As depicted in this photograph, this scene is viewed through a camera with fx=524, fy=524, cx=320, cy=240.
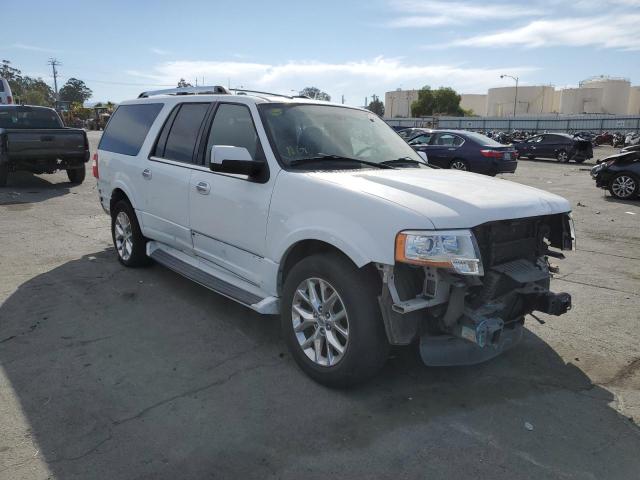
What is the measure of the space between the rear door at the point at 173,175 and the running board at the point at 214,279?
11 centimetres

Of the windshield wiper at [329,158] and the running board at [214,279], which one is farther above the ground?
the windshield wiper at [329,158]

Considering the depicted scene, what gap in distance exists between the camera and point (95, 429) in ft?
9.95

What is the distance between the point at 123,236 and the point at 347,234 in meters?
3.86

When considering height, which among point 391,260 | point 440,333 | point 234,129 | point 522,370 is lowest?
point 522,370

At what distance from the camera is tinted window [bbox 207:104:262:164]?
13.7ft

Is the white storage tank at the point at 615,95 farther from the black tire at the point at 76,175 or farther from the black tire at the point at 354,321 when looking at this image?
the black tire at the point at 354,321

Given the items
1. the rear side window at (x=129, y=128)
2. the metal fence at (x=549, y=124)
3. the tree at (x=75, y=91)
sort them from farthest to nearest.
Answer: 1. the tree at (x=75, y=91)
2. the metal fence at (x=549, y=124)
3. the rear side window at (x=129, y=128)

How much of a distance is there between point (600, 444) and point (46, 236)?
24.7ft

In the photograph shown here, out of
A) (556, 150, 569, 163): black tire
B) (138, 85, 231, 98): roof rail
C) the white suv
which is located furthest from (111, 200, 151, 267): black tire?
(556, 150, 569, 163): black tire

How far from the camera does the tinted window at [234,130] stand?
418 centimetres

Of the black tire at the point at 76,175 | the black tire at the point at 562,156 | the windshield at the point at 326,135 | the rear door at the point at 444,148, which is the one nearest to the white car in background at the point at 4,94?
the black tire at the point at 76,175

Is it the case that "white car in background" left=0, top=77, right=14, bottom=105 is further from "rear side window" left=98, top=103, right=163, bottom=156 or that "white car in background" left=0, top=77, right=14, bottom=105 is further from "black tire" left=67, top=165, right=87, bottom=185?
"rear side window" left=98, top=103, right=163, bottom=156

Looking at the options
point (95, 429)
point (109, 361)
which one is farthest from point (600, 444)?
point (109, 361)

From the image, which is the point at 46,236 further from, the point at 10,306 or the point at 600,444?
the point at 600,444
